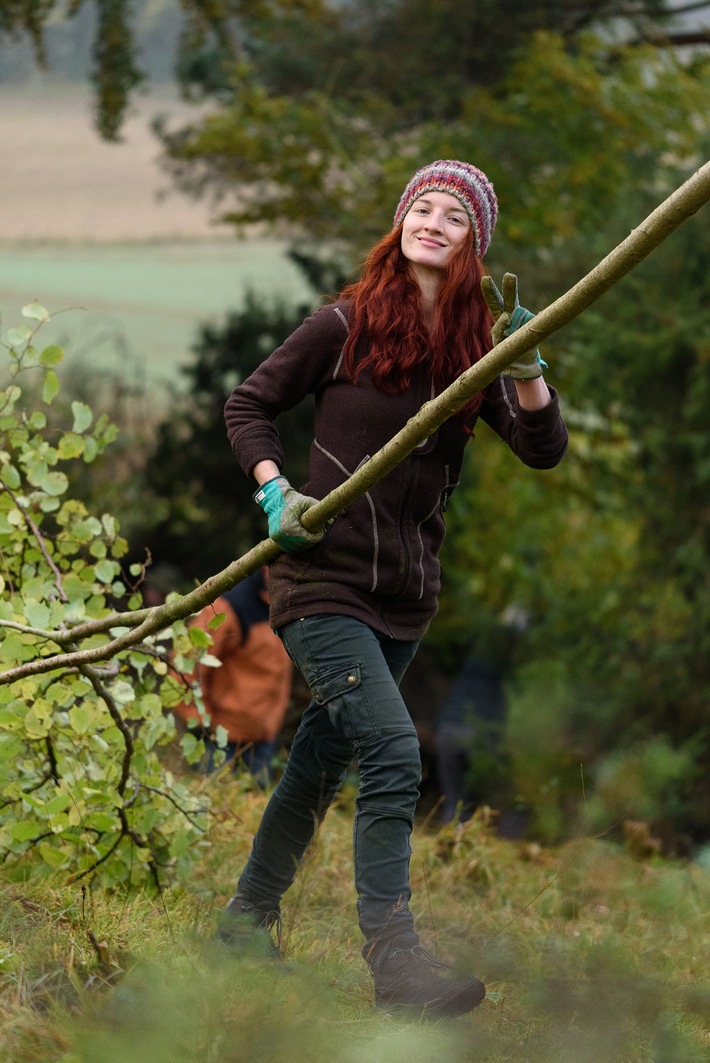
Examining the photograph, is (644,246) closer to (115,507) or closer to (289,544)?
(289,544)

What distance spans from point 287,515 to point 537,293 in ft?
22.2

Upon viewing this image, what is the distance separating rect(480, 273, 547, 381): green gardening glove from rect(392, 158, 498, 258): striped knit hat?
1.14 feet

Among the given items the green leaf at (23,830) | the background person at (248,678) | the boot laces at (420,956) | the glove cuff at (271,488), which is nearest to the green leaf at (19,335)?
the glove cuff at (271,488)

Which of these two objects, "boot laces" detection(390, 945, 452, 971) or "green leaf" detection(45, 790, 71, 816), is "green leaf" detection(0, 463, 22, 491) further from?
"boot laces" detection(390, 945, 452, 971)

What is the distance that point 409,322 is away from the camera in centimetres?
299

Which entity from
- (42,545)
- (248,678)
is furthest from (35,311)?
(248,678)

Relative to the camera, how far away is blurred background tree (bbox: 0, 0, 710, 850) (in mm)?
7727

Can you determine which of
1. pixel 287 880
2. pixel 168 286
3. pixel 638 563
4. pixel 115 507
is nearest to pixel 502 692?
pixel 638 563

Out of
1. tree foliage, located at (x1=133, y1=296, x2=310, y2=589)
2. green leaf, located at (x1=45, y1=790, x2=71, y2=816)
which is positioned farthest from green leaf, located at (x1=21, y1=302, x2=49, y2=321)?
tree foliage, located at (x1=133, y1=296, x2=310, y2=589)

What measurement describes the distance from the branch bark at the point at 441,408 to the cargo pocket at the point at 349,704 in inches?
11.1

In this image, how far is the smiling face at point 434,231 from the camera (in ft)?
9.88

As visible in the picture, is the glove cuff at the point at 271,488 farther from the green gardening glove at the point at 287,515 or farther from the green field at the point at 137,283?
the green field at the point at 137,283

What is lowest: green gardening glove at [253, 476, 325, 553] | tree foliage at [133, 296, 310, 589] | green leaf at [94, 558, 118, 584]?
tree foliage at [133, 296, 310, 589]

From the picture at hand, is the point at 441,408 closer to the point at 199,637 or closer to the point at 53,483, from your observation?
the point at 199,637
